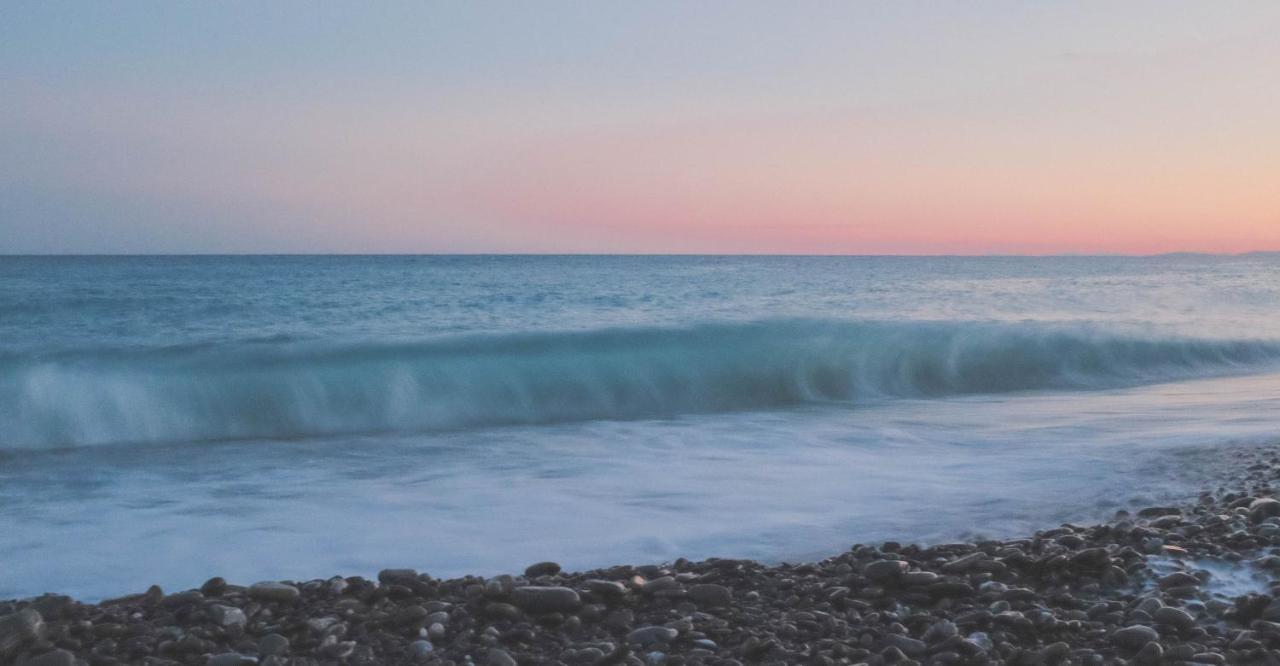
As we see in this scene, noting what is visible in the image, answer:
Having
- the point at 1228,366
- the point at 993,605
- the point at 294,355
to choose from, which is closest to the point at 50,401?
the point at 294,355

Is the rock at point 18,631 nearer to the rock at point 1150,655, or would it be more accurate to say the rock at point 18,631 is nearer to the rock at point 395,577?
the rock at point 395,577

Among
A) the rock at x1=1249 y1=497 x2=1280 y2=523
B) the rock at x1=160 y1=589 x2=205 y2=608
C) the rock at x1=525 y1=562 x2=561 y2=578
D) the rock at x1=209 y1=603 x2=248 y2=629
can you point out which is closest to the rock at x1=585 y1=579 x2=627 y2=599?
the rock at x1=525 y1=562 x2=561 y2=578

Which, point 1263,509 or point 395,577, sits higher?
point 1263,509

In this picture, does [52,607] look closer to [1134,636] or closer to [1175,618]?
[1134,636]

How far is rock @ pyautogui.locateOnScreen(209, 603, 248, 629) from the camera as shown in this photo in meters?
3.04

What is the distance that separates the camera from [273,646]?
9.44 feet

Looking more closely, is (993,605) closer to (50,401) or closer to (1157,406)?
(1157,406)

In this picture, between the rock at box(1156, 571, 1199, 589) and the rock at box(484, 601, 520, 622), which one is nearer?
the rock at box(484, 601, 520, 622)

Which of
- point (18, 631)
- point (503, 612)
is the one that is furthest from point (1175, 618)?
point (18, 631)

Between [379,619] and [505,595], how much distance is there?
405 millimetres

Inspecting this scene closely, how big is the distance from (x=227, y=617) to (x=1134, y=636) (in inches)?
108

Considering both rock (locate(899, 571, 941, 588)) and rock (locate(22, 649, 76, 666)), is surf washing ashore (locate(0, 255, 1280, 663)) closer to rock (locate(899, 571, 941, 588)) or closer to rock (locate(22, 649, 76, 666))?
rock (locate(899, 571, 941, 588))

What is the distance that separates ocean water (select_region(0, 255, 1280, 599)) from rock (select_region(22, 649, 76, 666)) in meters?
1.23

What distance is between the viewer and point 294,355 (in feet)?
39.1
